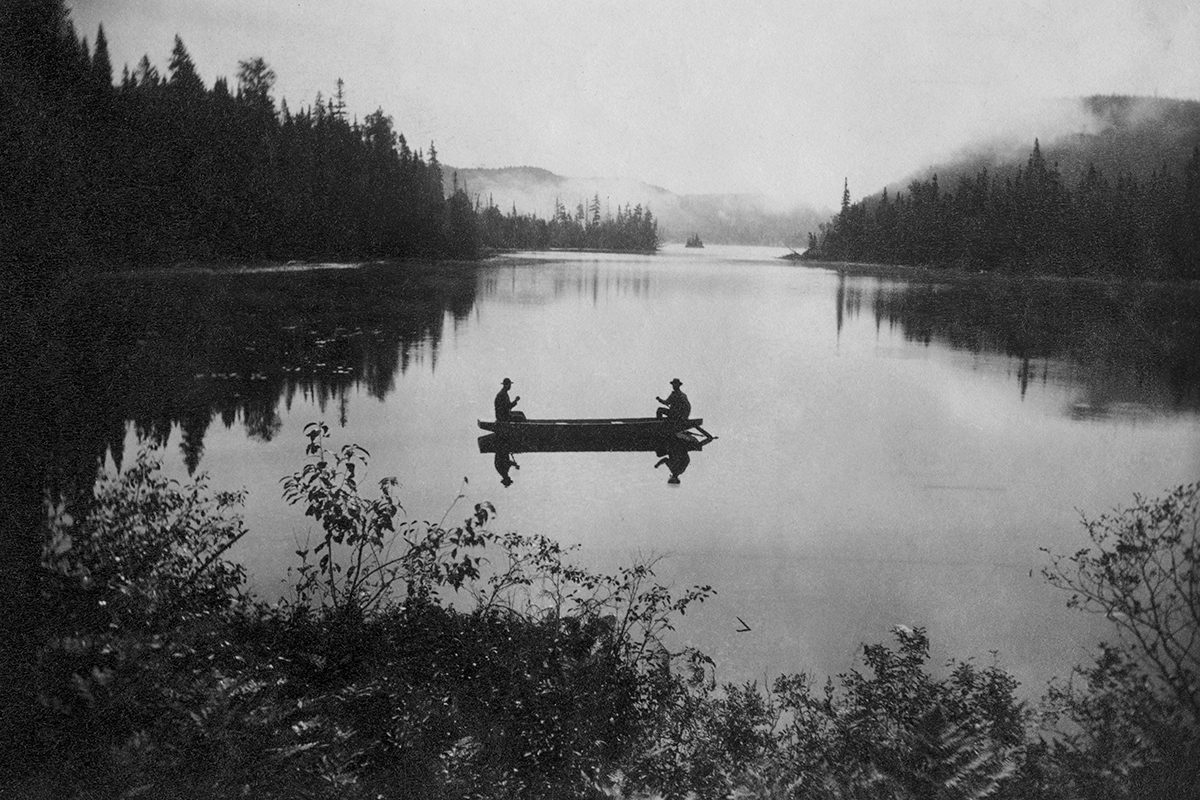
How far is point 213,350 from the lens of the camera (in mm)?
9289

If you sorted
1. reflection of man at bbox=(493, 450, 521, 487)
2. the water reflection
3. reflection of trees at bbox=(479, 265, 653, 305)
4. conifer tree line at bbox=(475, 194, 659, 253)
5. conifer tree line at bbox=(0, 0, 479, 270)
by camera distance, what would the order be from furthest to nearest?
conifer tree line at bbox=(475, 194, 659, 253) < reflection of trees at bbox=(479, 265, 653, 305) < the water reflection < reflection of man at bbox=(493, 450, 521, 487) < conifer tree line at bbox=(0, 0, 479, 270)

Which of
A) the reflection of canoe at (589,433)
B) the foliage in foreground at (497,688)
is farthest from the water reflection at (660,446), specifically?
the foliage in foreground at (497,688)

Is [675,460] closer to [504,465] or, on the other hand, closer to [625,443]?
[625,443]

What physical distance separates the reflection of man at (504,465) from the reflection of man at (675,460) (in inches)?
75.8

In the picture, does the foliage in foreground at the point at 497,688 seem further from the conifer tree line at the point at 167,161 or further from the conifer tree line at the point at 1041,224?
the conifer tree line at the point at 1041,224

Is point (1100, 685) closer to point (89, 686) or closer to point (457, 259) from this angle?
Result: point (89, 686)

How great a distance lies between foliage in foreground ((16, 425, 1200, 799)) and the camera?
4.61 meters

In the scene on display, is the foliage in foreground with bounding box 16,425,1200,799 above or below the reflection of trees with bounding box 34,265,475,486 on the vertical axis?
below

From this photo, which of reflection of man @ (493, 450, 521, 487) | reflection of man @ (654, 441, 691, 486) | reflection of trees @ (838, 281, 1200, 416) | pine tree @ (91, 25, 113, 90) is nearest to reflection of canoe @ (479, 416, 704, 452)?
reflection of man @ (654, 441, 691, 486)

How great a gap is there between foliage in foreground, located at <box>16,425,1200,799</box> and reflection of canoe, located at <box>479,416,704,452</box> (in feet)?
4.50

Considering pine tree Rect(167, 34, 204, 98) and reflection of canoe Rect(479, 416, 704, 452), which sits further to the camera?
reflection of canoe Rect(479, 416, 704, 452)

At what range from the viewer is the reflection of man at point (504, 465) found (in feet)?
25.0

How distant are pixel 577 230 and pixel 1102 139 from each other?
43312 mm

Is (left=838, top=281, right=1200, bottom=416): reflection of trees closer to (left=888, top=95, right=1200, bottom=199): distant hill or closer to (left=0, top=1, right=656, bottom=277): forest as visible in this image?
(left=888, top=95, right=1200, bottom=199): distant hill
